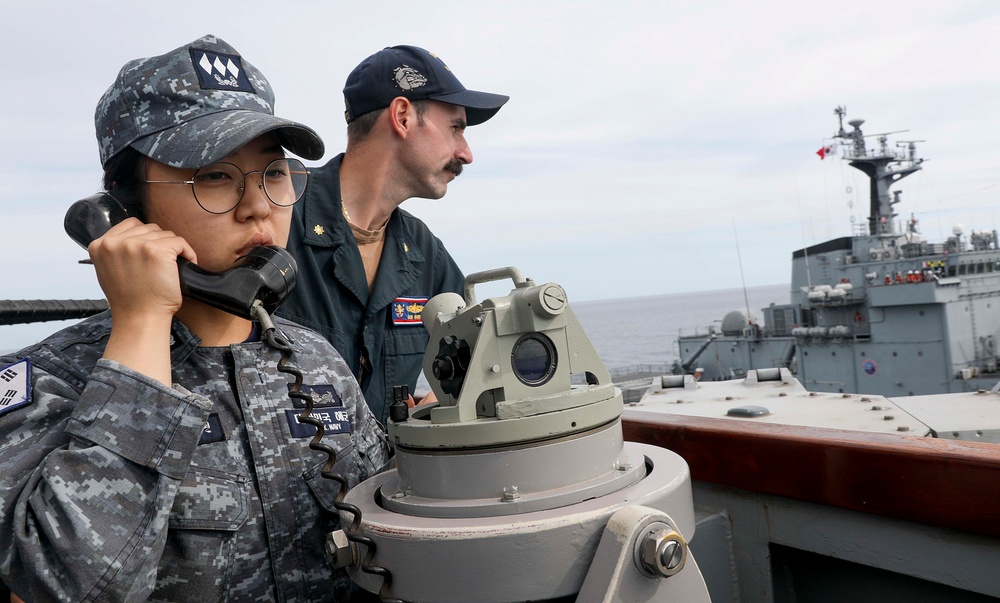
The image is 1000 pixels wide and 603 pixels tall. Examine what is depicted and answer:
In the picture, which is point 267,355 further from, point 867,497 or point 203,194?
point 867,497

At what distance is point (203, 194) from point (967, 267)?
27.3 metres

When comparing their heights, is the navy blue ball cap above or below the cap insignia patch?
above

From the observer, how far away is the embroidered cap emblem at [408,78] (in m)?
3.09

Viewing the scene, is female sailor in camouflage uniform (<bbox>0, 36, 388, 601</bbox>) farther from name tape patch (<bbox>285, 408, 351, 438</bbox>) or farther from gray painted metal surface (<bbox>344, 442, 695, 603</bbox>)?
gray painted metal surface (<bbox>344, 442, 695, 603</bbox>)

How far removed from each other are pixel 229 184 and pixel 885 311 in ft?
83.6

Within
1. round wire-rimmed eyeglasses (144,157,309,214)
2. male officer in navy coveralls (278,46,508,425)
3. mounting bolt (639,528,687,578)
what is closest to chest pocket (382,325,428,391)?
male officer in navy coveralls (278,46,508,425)

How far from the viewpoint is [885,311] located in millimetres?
23594

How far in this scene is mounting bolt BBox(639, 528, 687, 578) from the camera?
1226mm

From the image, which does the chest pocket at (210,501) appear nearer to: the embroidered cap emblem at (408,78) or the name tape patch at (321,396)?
the name tape patch at (321,396)

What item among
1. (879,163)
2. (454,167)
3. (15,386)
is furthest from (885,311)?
(15,386)

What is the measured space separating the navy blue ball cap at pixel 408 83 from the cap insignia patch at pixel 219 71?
1328mm

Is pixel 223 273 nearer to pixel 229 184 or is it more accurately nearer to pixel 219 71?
pixel 229 184

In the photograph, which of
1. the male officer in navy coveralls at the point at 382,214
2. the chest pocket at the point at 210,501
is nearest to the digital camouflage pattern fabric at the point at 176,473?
the chest pocket at the point at 210,501

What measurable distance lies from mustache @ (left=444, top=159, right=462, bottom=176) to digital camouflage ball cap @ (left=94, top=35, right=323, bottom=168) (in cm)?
147
